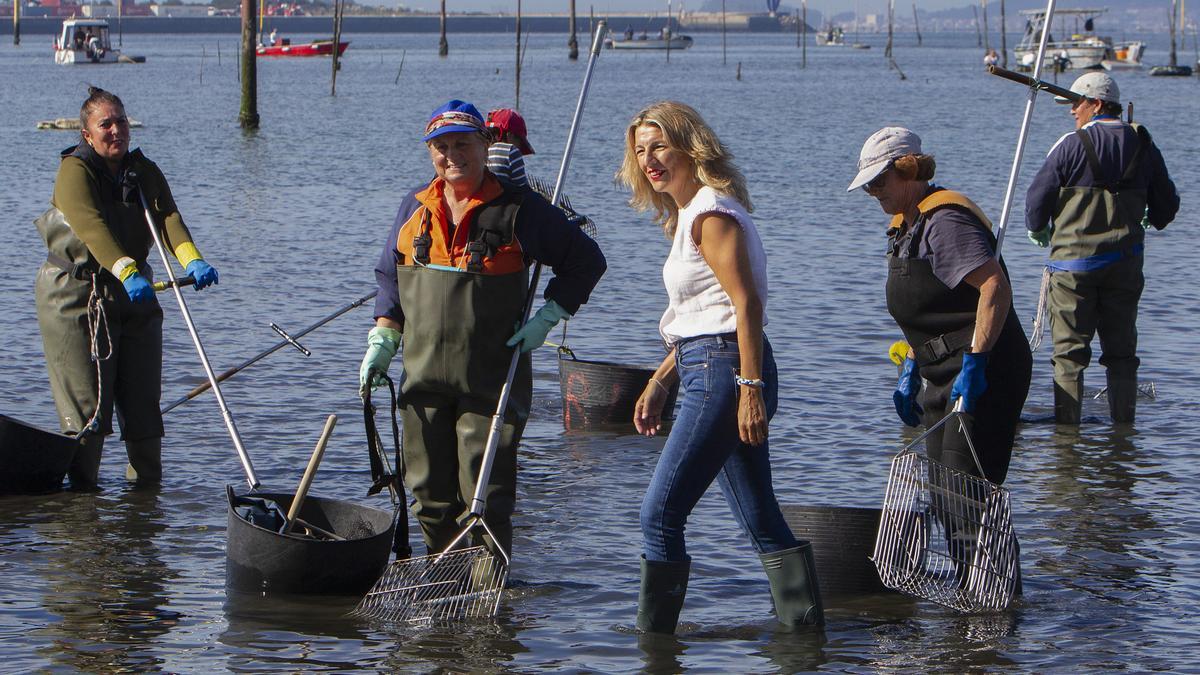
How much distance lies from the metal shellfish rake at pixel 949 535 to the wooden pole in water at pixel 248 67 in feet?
94.2

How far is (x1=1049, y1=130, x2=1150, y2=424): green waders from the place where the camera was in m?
8.52

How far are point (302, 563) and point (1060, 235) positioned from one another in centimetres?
482

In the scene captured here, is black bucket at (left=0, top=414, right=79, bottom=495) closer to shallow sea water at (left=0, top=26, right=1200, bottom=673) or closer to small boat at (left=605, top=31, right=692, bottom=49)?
shallow sea water at (left=0, top=26, right=1200, bottom=673)

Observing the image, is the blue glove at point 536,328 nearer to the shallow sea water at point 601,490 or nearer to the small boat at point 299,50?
the shallow sea water at point 601,490

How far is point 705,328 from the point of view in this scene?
5.03 meters

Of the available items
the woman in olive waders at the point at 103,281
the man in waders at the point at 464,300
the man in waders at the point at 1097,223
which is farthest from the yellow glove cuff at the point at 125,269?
the man in waders at the point at 1097,223

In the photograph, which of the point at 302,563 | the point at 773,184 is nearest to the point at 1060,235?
the point at 302,563

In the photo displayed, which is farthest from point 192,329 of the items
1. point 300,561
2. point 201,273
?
point 300,561

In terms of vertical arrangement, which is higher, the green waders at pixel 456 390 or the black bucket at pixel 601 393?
the green waders at pixel 456 390

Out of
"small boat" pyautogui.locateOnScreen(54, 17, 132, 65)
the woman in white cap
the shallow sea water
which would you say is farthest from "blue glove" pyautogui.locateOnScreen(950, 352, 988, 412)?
"small boat" pyautogui.locateOnScreen(54, 17, 132, 65)

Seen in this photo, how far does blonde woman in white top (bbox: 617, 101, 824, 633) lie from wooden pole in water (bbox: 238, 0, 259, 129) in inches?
1137

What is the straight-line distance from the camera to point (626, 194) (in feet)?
75.1

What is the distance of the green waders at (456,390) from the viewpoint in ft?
18.0

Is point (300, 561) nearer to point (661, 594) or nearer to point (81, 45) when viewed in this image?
point (661, 594)
